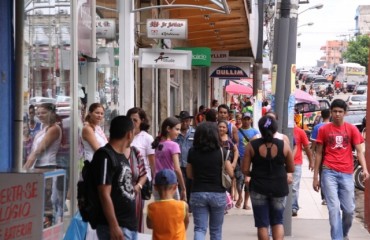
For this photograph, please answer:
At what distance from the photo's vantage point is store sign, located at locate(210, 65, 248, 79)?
105 feet

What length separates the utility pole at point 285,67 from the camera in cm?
1189

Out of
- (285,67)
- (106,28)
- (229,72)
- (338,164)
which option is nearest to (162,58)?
(106,28)

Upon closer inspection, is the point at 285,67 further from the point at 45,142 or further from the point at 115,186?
the point at 115,186

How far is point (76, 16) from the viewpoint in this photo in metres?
9.62

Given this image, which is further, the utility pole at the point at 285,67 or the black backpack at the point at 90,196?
the utility pole at the point at 285,67

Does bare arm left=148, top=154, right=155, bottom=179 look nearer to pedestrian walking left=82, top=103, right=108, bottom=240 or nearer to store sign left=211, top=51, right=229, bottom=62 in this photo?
pedestrian walking left=82, top=103, right=108, bottom=240

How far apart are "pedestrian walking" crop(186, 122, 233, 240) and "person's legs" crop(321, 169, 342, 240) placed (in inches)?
74.3

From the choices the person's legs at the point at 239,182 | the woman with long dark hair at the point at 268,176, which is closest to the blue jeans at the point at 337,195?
the woman with long dark hair at the point at 268,176

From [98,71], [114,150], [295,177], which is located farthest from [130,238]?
[295,177]

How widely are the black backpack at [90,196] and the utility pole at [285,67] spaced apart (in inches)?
222

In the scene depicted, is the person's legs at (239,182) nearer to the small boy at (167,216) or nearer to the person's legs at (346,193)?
the person's legs at (346,193)

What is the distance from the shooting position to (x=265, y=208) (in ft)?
29.9

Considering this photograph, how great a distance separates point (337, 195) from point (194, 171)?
2.26m

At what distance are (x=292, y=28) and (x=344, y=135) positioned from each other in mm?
2218
